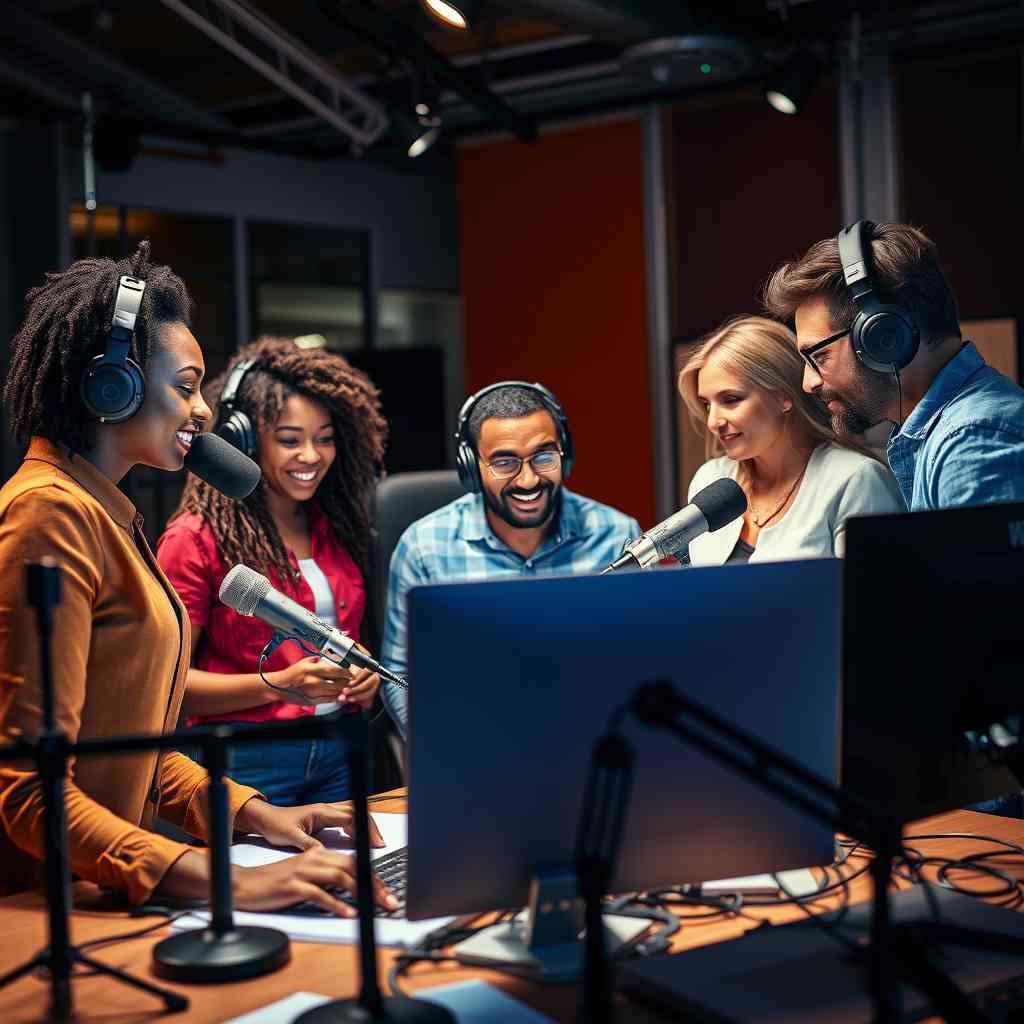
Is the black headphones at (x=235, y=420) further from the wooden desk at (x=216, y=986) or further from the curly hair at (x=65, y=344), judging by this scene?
the wooden desk at (x=216, y=986)

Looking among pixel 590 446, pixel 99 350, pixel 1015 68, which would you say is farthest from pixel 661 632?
pixel 590 446

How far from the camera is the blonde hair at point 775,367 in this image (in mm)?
2658

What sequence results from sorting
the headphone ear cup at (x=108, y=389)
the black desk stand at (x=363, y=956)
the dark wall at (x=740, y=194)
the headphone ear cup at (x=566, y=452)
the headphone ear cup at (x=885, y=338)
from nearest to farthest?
1. the black desk stand at (x=363, y=956)
2. the headphone ear cup at (x=108, y=389)
3. the headphone ear cup at (x=885, y=338)
4. the headphone ear cup at (x=566, y=452)
5. the dark wall at (x=740, y=194)

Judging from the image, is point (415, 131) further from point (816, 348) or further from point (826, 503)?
point (816, 348)

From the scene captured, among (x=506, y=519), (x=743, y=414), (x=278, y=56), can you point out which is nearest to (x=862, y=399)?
(x=743, y=414)

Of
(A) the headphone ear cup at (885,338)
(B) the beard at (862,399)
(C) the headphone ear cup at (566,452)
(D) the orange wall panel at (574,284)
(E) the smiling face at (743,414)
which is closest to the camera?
(A) the headphone ear cup at (885,338)

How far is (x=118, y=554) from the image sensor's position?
1.57 metres

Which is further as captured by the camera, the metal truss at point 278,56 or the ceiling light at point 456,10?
the metal truss at point 278,56

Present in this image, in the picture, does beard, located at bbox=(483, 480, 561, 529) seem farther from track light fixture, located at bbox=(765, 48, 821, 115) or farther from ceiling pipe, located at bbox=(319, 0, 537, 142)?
track light fixture, located at bbox=(765, 48, 821, 115)

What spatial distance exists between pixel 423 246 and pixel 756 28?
319 cm

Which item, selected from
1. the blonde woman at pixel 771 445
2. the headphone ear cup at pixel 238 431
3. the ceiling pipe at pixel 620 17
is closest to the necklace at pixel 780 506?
the blonde woman at pixel 771 445

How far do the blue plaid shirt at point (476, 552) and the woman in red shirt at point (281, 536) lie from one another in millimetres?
108

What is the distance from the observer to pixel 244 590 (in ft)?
6.12

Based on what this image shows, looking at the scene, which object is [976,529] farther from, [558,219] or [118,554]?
[558,219]
